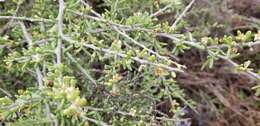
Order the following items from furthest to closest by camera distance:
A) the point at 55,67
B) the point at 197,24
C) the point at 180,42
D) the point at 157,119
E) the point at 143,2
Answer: the point at 197,24 → the point at 143,2 → the point at 157,119 → the point at 180,42 → the point at 55,67

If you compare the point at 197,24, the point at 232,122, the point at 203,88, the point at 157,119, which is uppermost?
the point at 197,24

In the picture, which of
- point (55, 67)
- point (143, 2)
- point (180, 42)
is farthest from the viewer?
point (143, 2)

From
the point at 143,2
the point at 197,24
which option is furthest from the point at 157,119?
the point at 197,24

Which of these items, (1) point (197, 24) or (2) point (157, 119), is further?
(1) point (197, 24)

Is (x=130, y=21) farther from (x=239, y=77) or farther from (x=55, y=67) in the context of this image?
(x=239, y=77)

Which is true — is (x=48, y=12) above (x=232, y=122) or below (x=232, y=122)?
above

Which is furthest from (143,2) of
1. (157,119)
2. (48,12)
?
(157,119)
